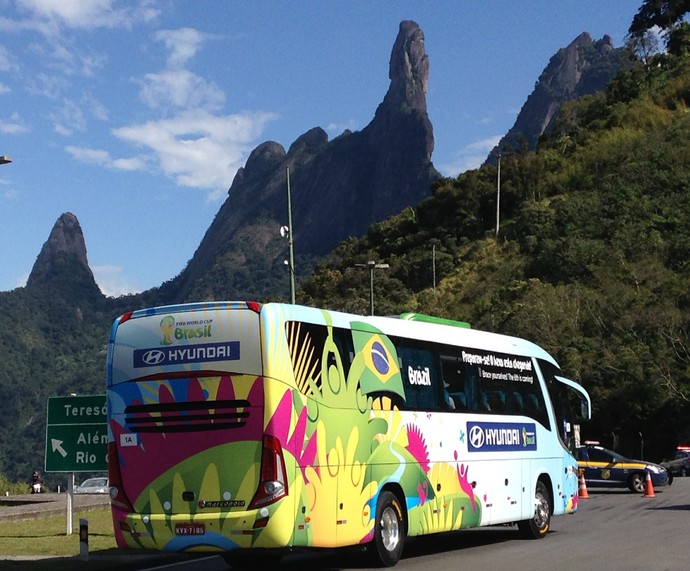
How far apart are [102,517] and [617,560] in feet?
44.8

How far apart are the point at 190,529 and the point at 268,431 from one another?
1.44 metres

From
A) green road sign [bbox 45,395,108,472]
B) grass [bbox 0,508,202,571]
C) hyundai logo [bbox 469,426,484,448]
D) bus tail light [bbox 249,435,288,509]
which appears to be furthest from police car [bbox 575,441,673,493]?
bus tail light [bbox 249,435,288,509]

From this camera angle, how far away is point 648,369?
57656 millimetres

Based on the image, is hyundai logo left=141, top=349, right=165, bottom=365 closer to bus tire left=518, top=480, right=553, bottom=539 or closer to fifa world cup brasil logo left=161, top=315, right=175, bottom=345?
fifa world cup brasil logo left=161, top=315, right=175, bottom=345

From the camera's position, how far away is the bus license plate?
40.7 ft

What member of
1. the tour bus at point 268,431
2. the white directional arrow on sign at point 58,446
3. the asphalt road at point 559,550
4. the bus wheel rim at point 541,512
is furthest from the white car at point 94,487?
the tour bus at point 268,431

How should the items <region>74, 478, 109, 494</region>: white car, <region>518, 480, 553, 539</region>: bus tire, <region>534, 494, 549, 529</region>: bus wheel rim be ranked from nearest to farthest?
<region>518, 480, 553, 539</region>: bus tire
<region>534, 494, 549, 529</region>: bus wheel rim
<region>74, 478, 109, 494</region>: white car

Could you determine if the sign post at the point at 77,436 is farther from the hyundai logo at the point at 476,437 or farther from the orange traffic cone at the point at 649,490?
the orange traffic cone at the point at 649,490

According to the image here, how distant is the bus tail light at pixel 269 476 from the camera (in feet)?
39.9

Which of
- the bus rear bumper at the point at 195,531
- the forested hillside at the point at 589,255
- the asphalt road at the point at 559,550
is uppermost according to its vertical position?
the forested hillside at the point at 589,255

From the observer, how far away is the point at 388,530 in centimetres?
1420

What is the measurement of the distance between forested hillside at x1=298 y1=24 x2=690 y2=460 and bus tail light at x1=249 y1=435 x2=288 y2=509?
45.0m

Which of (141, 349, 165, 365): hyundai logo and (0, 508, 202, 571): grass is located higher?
(141, 349, 165, 365): hyundai logo

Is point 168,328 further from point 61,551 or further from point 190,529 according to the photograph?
point 61,551
